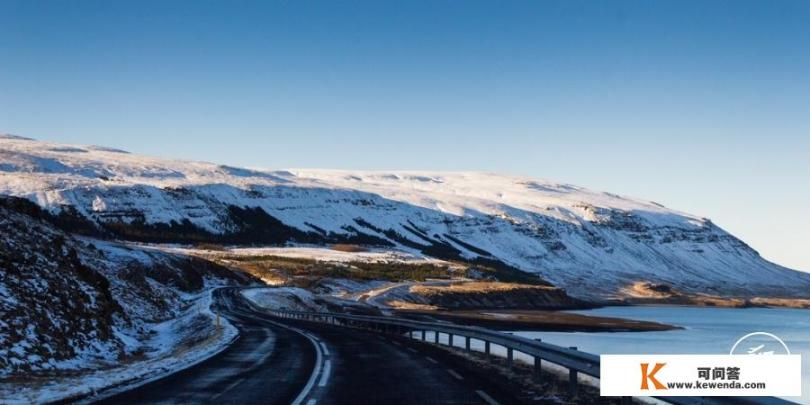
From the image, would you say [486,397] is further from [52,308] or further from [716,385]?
[52,308]

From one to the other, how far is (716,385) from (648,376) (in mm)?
1030

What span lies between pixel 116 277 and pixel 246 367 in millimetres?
30062

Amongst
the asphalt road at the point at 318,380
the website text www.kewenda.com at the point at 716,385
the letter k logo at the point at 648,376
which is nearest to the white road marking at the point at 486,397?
the asphalt road at the point at 318,380

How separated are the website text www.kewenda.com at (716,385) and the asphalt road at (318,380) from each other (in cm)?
462

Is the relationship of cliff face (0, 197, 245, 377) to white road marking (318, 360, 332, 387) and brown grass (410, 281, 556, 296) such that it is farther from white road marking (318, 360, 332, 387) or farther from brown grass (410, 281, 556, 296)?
brown grass (410, 281, 556, 296)

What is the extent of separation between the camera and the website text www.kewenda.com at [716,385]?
10.8 meters

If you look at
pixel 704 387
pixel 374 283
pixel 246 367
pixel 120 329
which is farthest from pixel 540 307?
pixel 704 387

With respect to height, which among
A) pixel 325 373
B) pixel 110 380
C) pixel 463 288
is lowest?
pixel 463 288

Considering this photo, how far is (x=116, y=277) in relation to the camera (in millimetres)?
48281

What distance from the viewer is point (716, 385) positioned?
11.2 meters

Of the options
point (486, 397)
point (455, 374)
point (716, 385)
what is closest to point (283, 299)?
point (455, 374)

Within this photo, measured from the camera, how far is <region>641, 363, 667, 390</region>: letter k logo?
1166 centimetres

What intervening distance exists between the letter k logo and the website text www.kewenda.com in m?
0.16

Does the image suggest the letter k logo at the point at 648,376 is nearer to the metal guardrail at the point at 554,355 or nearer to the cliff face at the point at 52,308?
the metal guardrail at the point at 554,355
